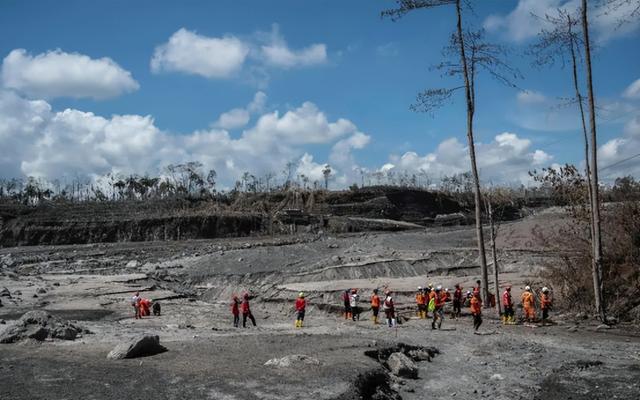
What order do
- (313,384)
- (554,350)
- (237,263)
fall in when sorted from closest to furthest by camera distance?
(313,384) → (554,350) → (237,263)

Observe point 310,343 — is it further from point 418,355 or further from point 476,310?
point 476,310

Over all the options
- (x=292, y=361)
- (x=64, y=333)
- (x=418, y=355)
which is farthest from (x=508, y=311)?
(x=64, y=333)

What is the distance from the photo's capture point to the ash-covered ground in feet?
35.5

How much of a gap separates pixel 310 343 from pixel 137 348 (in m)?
4.96

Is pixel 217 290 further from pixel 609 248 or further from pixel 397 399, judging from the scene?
pixel 397 399

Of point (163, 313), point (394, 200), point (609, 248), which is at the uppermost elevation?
point (394, 200)

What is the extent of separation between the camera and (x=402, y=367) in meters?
13.2

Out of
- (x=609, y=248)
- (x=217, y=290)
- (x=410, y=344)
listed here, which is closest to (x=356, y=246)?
(x=217, y=290)

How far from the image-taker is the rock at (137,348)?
12.8 metres

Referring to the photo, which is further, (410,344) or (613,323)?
(613,323)

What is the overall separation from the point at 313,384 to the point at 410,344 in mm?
6523

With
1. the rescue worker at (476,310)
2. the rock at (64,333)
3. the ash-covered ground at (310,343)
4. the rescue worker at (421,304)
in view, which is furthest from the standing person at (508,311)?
the rock at (64,333)

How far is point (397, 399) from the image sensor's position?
11422mm

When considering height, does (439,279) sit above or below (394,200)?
below
